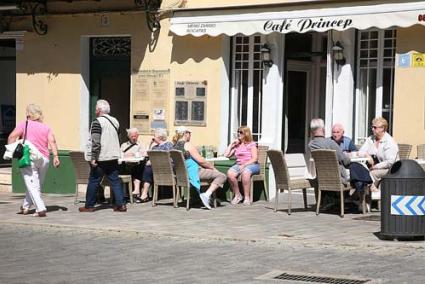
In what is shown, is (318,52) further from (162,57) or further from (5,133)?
(5,133)

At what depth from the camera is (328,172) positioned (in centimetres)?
1234

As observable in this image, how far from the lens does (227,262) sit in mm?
9172

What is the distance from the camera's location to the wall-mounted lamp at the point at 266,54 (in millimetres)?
15492

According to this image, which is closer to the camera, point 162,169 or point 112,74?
point 162,169

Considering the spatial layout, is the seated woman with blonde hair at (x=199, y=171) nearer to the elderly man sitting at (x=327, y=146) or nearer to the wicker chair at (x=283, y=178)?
the wicker chair at (x=283, y=178)

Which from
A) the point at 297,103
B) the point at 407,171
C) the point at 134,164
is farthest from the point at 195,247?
the point at 297,103

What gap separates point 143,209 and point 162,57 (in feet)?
12.9

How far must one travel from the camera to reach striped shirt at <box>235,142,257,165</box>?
14383 mm

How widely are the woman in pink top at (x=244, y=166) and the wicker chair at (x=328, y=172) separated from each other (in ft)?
6.45

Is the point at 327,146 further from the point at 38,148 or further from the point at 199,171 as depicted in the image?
the point at 38,148

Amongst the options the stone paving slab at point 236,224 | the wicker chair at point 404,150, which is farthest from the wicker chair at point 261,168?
the wicker chair at point 404,150

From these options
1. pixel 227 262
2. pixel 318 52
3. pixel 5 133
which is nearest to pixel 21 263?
pixel 227 262

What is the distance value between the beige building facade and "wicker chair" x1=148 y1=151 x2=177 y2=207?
7.53ft

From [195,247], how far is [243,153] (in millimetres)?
4410
